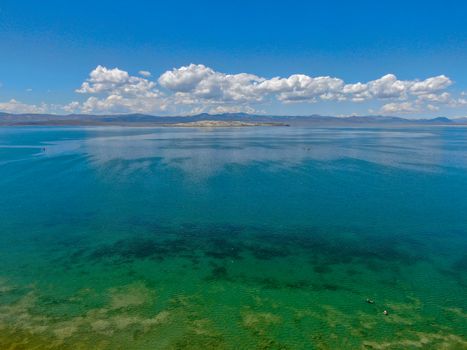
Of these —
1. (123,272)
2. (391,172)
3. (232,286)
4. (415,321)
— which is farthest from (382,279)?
(391,172)

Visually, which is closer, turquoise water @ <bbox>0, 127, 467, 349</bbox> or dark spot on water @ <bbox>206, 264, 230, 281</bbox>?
turquoise water @ <bbox>0, 127, 467, 349</bbox>

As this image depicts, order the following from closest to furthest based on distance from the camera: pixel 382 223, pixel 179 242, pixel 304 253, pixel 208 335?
pixel 208 335 < pixel 304 253 < pixel 179 242 < pixel 382 223

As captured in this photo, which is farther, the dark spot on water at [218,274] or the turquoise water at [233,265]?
the dark spot on water at [218,274]

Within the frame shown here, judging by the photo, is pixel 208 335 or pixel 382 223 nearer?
pixel 208 335

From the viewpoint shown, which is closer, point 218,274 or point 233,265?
point 218,274

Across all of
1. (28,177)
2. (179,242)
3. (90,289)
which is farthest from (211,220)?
(28,177)

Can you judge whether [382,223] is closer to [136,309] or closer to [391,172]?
[136,309]

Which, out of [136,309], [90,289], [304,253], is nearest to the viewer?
[136,309]
